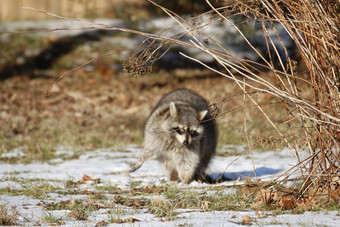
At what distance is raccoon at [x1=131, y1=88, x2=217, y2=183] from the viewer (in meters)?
5.56

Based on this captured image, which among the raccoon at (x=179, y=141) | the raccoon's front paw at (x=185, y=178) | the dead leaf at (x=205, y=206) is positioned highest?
the raccoon at (x=179, y=141)

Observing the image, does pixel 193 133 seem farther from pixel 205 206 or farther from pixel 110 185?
pixel 205 206

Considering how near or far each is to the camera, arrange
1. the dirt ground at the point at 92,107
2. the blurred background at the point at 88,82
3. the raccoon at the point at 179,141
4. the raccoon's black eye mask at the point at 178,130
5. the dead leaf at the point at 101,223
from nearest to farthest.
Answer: the dead leaf at the point at 101,223, the raccoon's black eye mask at the point at 178,130, the raccoon at the point at 179,141, the dirt ground at the point at 92,107, the blurred background at the point at 88,82

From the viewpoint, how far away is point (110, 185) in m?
4.90

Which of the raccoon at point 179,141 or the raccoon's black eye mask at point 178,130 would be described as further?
the raccoon at point 179,141

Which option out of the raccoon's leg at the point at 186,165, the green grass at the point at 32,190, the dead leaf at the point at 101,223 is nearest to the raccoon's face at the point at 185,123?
the raccoon's leg at the point at 186,165

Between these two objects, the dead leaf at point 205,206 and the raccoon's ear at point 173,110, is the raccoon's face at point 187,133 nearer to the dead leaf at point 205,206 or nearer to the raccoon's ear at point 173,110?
the raccoon's ear at point 173,110

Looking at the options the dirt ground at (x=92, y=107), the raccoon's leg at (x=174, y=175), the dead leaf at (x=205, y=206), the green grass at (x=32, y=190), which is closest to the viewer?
the dead leaf at (x=205, y=206)

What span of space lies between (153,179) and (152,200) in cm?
164

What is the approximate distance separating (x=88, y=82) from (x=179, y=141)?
7.95 m

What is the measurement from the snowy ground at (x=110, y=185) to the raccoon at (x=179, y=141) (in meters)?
0.26

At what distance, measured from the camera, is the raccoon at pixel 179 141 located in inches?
219

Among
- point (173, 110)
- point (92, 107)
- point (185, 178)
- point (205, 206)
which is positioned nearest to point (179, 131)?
point (173, 110)

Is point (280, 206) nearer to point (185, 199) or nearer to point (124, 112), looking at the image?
point (185, 199)
